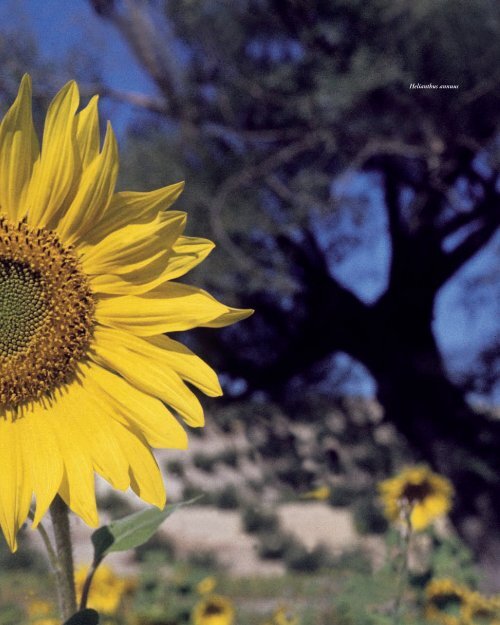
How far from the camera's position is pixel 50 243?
118cm

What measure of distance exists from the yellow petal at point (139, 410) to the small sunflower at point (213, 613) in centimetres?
183

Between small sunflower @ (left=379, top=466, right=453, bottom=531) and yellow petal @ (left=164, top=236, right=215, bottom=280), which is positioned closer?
yellow petal @ (left=164, top=236, right=215, bottom=280)

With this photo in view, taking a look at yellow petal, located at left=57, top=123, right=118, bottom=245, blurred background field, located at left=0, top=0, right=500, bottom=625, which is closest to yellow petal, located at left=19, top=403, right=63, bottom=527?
yellow petal, located at left=57, top=123, right=118, bottom=245

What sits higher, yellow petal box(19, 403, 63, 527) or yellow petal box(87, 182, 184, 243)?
yellow petal box(87, 182, 184, 243)

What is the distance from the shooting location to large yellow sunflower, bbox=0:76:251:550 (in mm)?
1088

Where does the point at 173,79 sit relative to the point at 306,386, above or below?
above

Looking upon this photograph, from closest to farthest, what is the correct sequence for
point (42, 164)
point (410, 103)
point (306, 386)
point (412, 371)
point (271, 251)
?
point (42, 164) < point (410, 103) < point (271, 251) < point (412, 371) < point (306, 386)

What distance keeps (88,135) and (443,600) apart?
210 centimetres

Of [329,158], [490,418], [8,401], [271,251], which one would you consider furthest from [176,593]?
[490,418]

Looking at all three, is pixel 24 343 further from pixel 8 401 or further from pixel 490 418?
pixel 490 418

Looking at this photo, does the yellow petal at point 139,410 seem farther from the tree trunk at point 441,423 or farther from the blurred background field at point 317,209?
the tree trunk at point 441,423

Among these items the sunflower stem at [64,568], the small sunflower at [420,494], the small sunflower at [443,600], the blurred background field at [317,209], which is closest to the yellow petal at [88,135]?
the sunflower stem at [64,568]

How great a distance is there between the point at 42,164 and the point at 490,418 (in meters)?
6.98

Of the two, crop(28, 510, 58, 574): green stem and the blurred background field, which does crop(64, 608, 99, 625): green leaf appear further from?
the blurred background field
